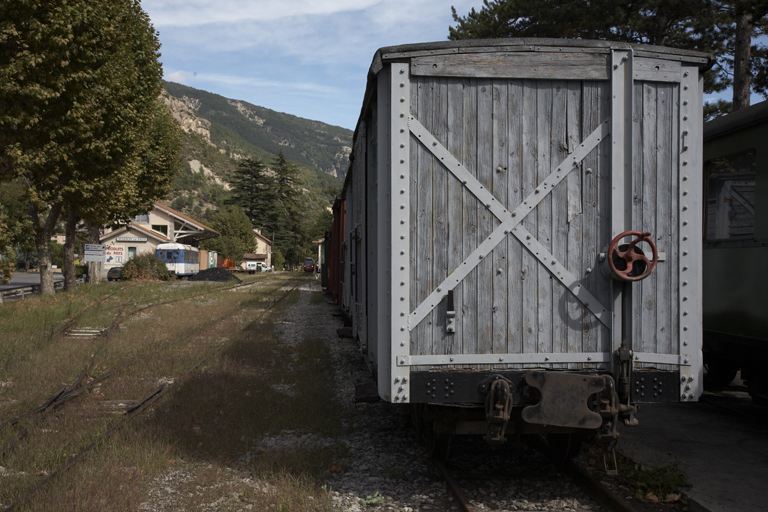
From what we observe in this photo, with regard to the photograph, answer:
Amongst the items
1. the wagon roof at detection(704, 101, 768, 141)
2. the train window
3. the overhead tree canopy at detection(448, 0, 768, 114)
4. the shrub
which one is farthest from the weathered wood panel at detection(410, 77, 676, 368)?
the shrub

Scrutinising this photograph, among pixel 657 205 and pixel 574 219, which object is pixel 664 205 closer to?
pixel 657 205

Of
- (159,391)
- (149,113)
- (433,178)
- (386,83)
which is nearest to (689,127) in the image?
(433,178)

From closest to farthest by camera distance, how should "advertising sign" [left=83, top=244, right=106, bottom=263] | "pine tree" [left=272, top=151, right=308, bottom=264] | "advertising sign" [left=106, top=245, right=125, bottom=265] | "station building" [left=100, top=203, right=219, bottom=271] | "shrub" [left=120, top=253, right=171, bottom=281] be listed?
"advertising sign" [left=83, top=244, right=106, bottom=263], "shrub" [left=120, top=253, right=171, bottom=281], "advertising sign" [left=106, top=245, right=125, bottom=265], "station building" [left=100, top=203, right=219, bottom=271], "pine tree" [left=272, top=151, right=308, bottom=264]

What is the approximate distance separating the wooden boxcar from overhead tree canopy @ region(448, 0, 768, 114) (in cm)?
1057

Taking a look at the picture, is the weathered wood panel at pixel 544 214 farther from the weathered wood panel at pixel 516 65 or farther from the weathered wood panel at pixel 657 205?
the weathered wood panel at pixel 657 205

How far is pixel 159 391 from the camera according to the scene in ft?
25.1

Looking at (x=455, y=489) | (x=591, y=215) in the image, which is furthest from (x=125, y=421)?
(x=591, y=215)

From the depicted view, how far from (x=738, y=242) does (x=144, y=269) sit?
1432 inches

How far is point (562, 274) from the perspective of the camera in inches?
166

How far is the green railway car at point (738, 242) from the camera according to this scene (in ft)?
20.0

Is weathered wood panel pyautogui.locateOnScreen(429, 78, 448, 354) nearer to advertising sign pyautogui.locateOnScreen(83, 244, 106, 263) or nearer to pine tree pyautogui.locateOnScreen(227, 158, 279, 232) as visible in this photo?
advertising sign pyautogui.locateOnScreen(83, 244, 106, 263)

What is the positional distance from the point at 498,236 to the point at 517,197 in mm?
319

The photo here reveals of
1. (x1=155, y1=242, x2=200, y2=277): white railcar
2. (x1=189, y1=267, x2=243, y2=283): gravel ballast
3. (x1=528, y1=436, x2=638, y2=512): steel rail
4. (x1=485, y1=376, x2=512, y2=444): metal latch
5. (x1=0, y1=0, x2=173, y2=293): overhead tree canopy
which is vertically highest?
(x1=0, y1=0, x2=173, y2=293): overhead tree canopy

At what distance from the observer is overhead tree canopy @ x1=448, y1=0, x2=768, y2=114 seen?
13211mm
